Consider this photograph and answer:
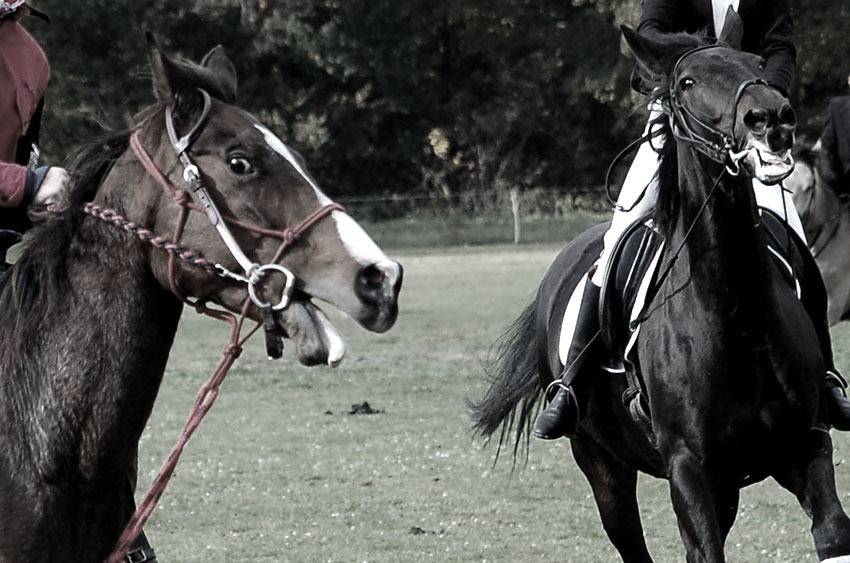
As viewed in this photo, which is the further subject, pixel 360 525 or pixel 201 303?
pixel 360 525

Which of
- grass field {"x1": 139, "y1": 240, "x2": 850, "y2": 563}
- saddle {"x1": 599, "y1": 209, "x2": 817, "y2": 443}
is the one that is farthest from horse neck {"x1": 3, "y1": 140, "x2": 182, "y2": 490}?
grass field {"x1": 139, "y1": 240, "x2": 850, "y2": 563}

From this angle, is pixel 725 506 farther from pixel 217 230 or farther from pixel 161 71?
pixel 161 71

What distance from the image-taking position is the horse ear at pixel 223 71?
144 inches

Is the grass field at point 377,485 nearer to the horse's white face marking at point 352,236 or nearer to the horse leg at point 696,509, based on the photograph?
the horse leg at point 696,509

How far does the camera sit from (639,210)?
20.4 ft

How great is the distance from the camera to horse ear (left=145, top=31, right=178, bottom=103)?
3371mm

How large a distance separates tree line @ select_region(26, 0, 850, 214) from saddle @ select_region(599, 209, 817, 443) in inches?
1490

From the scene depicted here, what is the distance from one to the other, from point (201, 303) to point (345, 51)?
43.6 meters

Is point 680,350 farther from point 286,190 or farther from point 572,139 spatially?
point 572,139

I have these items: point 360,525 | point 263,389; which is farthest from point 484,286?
point 360,525

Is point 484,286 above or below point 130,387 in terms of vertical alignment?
below

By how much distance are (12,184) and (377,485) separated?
231 inches

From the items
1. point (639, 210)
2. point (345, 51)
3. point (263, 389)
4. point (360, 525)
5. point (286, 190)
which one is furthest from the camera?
point (345, 51)

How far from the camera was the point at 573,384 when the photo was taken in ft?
20.7
